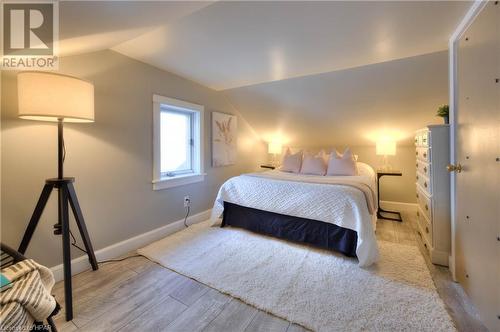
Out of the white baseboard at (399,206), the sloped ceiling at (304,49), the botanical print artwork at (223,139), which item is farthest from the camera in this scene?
the white baseboard at (399,206)

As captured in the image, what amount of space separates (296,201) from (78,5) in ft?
7.16

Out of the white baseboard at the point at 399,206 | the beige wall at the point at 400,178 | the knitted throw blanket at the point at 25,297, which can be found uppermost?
the beige wall at the point at 400,178

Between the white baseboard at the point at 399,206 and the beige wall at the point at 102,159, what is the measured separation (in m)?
3.35

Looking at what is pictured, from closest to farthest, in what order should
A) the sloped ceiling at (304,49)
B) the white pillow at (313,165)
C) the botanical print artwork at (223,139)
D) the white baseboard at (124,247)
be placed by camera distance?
the sloped ceiling at (304,49) < the white baseboard at (124,247) < the white pillow at (313,165) < the botanical print artwork at (223,139)

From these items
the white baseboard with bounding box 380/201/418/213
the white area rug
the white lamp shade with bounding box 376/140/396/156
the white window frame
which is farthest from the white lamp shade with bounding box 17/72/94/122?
the white baseboard with bounding box 380/201/418/213

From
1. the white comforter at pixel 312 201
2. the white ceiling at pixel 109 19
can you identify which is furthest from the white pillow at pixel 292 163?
the white ceiling at pixel 109 19

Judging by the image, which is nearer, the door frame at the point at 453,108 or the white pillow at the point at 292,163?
the door frame at the point at 453,108

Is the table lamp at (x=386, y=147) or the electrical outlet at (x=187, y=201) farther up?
the table lamp at (x=386, y=147)

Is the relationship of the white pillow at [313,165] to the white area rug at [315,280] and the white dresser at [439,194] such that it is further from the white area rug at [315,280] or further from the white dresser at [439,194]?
the white dresser at [439,194]

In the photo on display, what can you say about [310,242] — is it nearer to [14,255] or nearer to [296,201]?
[296,201]

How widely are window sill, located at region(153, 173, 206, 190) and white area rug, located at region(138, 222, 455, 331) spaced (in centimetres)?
64

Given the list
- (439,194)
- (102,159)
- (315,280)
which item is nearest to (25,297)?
(102,159)

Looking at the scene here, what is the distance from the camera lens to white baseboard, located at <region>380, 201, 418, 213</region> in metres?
3.43

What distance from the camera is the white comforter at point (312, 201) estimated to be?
6.02ft
